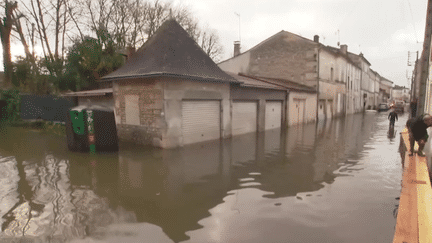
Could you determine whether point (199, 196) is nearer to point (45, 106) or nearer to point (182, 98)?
point (182, 98)

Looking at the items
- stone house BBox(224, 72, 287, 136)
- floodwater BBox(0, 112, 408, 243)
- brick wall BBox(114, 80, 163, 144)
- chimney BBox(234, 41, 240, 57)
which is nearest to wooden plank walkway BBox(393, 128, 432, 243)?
floodwater BBox(0, 112, 408, 243)

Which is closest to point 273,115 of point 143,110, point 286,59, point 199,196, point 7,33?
point 286,59

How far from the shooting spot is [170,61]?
9.77 metres

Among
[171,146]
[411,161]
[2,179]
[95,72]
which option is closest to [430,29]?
[411,161]

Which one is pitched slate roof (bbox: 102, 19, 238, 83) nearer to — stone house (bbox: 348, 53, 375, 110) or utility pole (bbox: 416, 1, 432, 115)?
utility pole (bbox: 416, 1, 432, 115)

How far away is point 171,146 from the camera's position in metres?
9.72

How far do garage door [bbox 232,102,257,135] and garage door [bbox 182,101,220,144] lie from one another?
1.49 metres

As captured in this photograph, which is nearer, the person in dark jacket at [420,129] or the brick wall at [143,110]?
the person in dark jacket at [420,129]

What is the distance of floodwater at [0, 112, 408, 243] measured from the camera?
3.63 meters

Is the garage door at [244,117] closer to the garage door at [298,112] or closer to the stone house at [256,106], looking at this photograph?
the stone house at [256,106]

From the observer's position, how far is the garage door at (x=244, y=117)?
13.1m

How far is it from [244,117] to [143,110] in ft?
19.7

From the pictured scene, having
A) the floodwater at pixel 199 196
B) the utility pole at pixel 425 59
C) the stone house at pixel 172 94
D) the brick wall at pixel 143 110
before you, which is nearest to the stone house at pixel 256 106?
the stone house at pixel 172 94

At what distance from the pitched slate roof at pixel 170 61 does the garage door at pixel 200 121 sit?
130cm
